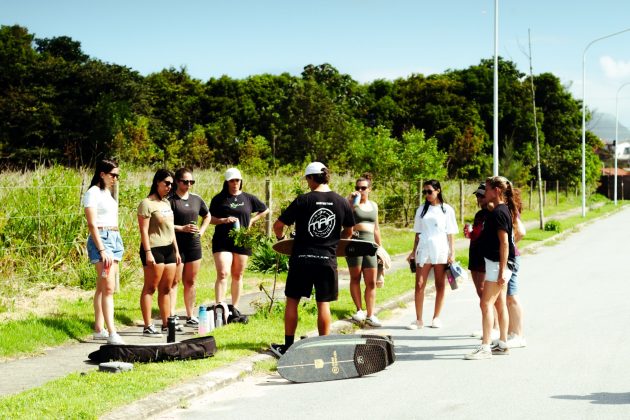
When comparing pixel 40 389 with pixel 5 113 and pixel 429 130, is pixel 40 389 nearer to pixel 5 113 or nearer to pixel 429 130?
pixel 5 113

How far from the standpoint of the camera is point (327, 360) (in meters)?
7.32

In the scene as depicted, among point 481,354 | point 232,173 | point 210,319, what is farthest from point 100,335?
point 481,354

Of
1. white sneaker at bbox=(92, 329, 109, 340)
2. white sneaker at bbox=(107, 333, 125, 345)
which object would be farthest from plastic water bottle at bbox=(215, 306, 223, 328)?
white sneaker at bbox=(107, 333, 125, 345)

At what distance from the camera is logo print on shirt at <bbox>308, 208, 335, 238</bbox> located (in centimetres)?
773

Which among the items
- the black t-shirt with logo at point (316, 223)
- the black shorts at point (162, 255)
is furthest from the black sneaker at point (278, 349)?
the black shorts at point (162, 255)

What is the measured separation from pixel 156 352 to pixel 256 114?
6260cm

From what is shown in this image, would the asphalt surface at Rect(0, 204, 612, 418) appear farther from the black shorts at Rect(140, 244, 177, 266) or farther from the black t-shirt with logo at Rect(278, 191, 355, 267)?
the black t-shirt with logo at Rect(278, 191, 355, 267)

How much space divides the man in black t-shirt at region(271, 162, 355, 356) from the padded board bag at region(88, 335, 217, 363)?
3.23 feet

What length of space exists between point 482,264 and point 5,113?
163 feet

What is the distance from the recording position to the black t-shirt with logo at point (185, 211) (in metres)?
9.62

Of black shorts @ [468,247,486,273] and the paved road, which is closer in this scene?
the paved road

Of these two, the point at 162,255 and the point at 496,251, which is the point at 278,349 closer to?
the point at 162,255

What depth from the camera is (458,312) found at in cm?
1149

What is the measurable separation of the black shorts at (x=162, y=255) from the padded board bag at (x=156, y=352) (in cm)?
151
